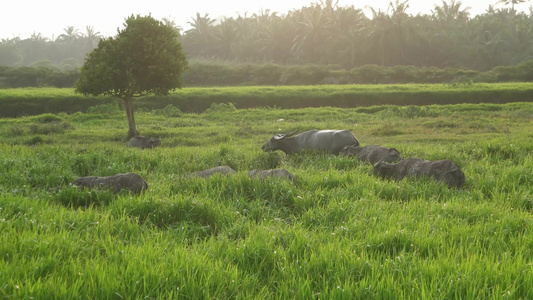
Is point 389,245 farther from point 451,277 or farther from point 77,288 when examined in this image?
point 77,288

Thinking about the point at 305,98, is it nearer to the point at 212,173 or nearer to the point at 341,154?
the point at 341,154

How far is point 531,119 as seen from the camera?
17.2m

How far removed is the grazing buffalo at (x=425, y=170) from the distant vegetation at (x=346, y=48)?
36128 mm

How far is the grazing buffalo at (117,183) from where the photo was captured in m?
5.87

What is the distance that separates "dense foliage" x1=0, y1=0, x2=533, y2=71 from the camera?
5281 cm

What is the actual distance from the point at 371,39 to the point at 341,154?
155ft

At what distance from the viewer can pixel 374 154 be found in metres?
8.43

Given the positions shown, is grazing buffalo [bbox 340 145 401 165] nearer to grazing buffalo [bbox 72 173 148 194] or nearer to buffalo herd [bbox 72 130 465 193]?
buffalo herd [bbox 72 130 465 193]

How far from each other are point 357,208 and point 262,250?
1716 mm

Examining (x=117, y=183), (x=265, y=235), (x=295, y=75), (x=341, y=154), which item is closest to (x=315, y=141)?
(x=341, y=154)

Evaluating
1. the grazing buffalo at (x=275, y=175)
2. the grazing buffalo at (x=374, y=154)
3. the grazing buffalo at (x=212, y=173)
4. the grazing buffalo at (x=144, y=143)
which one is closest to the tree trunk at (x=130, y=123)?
the grazing buffalo at (x=144, y=143)

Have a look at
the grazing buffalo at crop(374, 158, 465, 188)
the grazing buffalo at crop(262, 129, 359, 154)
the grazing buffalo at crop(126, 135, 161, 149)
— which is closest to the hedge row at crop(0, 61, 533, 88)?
the grazing buffalo at crop(126, 135, 161, 149)

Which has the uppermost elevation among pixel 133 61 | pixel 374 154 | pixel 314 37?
pixel 314 37

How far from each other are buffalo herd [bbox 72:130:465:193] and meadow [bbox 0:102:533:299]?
29cm
